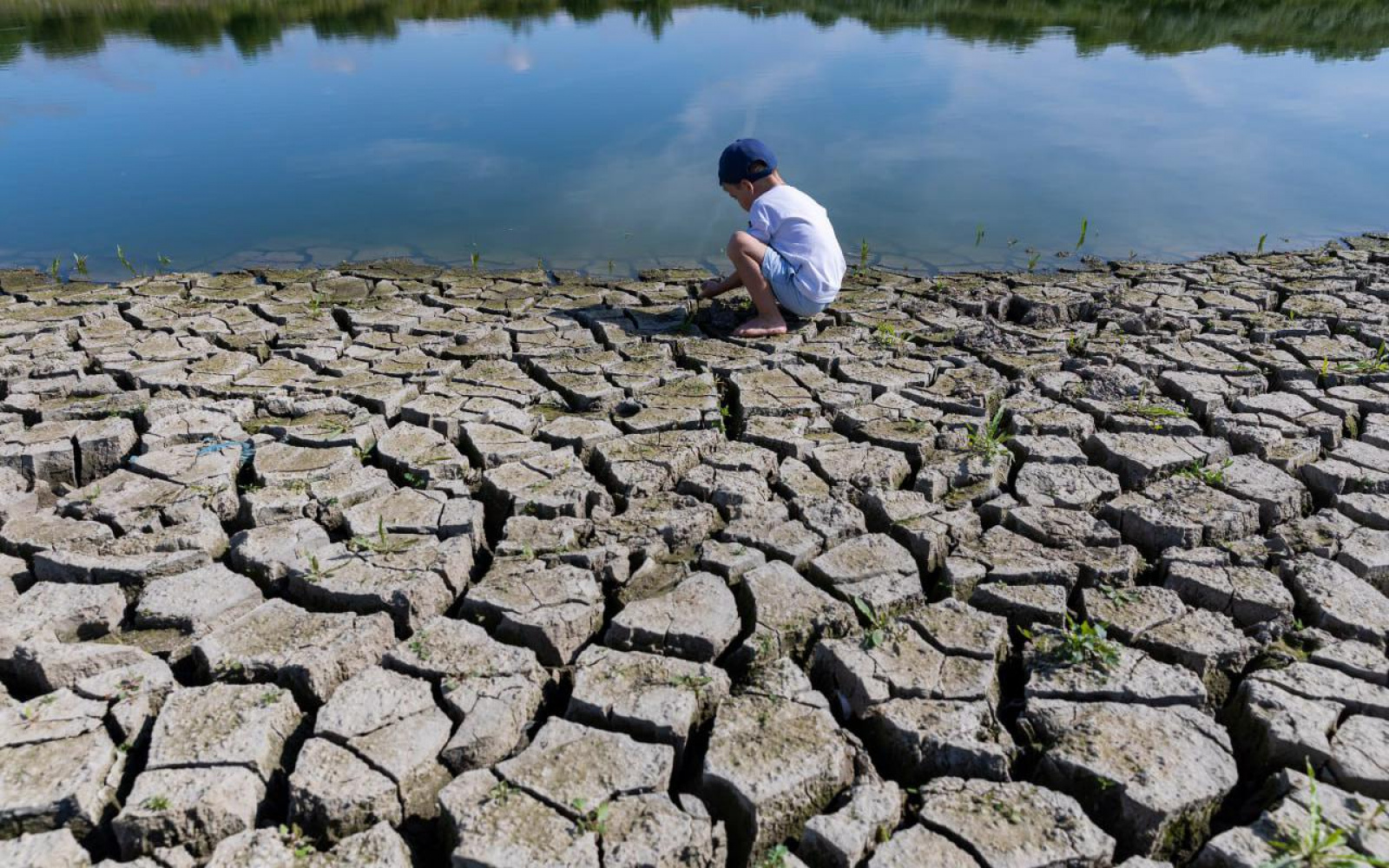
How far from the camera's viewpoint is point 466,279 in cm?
600

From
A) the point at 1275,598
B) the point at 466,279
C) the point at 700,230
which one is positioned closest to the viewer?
the point at 1275,598

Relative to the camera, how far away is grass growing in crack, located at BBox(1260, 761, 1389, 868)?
1.75m

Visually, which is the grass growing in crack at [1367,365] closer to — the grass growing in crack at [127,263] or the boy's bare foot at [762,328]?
the boy's bare foot at [762,328]

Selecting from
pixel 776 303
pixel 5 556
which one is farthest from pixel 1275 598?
pixel 5 556

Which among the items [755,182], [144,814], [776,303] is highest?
[755,182]

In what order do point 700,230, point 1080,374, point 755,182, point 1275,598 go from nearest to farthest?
point 1275,598 < point 1080,374 < point 755,182 < point 700,230

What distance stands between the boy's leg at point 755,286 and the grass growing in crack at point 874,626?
7.63 feet

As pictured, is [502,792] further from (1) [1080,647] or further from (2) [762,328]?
(2) [762,328]

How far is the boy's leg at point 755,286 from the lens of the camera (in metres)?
4.59

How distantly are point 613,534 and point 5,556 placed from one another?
195cm

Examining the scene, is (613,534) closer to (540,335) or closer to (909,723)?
(909,723)

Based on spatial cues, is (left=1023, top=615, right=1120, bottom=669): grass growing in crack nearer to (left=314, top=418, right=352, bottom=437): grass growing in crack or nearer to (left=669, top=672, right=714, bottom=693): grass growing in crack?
(left=669, top=672, right=714, bottom=693): grass growing in crack

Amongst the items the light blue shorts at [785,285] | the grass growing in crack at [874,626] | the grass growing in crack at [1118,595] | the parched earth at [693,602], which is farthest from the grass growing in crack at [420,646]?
the light blue shorts at [785,285]

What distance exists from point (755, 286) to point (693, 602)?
245 centimetres
